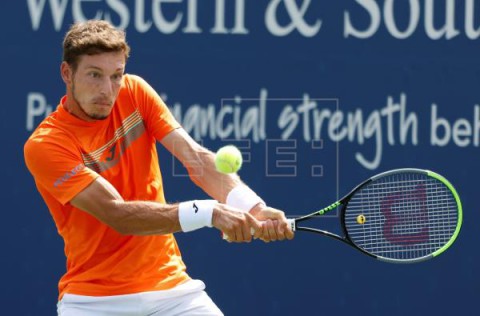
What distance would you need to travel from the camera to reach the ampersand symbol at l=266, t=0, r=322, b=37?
5484mm

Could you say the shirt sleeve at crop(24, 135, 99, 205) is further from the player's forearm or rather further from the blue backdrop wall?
the blue backdrop wall

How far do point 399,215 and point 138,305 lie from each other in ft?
4.42

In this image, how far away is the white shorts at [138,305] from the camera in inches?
151

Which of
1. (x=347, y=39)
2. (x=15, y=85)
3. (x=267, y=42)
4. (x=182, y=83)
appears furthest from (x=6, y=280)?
(x=347, y=39)

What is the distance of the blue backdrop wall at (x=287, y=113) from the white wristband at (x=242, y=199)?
5.21 feet

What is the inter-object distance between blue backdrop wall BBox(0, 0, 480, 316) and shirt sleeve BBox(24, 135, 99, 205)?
5.70 feet

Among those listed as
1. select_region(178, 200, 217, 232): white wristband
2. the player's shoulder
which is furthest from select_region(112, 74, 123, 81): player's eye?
select_region(178, 200, 217, 232): white wristband

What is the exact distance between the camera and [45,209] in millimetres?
5500

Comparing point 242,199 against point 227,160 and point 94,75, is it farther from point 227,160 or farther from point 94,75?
point 94,75

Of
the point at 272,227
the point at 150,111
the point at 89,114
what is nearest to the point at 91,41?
the point at 89,114

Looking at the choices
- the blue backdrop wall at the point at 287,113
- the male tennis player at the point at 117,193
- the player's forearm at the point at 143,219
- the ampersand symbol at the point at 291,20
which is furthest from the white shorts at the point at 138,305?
the ampersand symbol at the point at 291,20

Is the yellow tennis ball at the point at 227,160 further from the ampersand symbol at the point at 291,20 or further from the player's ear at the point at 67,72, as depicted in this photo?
the ampersand symbol at the point at 291,20

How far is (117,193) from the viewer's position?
3.73 metres

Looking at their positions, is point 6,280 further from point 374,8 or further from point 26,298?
point 374,8
